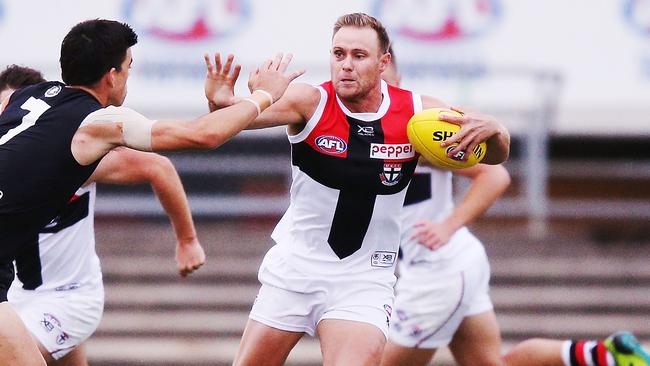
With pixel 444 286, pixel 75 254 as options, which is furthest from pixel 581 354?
pixel 75 254

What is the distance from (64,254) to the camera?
646 cm

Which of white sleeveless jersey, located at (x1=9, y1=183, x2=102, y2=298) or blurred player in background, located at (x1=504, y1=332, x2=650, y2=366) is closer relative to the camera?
white sleeveless jersey, located at (x1=9, y1=183, x2=102, y2=298)

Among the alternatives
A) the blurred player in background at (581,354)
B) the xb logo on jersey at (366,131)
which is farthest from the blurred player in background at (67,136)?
the blurred player in background at (581,354)

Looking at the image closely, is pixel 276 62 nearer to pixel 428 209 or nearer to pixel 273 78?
pixel 273 78

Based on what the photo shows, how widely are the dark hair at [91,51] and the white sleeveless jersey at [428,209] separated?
2.61 metres

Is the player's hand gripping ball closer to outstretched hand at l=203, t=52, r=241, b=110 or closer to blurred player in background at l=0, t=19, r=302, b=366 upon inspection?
blurred player in background at l=0, t=19, r=302, b=366

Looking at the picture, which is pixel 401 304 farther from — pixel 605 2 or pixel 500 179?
pixel 605 2

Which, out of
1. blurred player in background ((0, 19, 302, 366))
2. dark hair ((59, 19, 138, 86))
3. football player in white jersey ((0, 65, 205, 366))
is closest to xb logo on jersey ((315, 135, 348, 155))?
blurred player in background ((0, 19, 302, 366))

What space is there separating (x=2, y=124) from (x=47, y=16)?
27.9 ft

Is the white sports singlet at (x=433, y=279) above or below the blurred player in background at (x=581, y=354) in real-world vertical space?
above

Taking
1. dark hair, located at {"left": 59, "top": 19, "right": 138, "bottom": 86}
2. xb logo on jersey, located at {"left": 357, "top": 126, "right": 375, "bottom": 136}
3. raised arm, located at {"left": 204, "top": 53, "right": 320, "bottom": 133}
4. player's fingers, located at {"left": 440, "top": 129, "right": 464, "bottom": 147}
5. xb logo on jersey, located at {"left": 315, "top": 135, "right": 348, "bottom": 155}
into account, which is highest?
dark hair, located at {"left": 59, "top": 19, "right": 138, "bottom": 86}

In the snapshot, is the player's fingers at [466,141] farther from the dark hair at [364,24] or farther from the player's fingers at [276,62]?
the player's fingers at [276,62]

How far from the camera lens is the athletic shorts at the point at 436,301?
7422 mm

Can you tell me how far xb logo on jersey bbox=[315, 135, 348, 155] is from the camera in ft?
19.6
